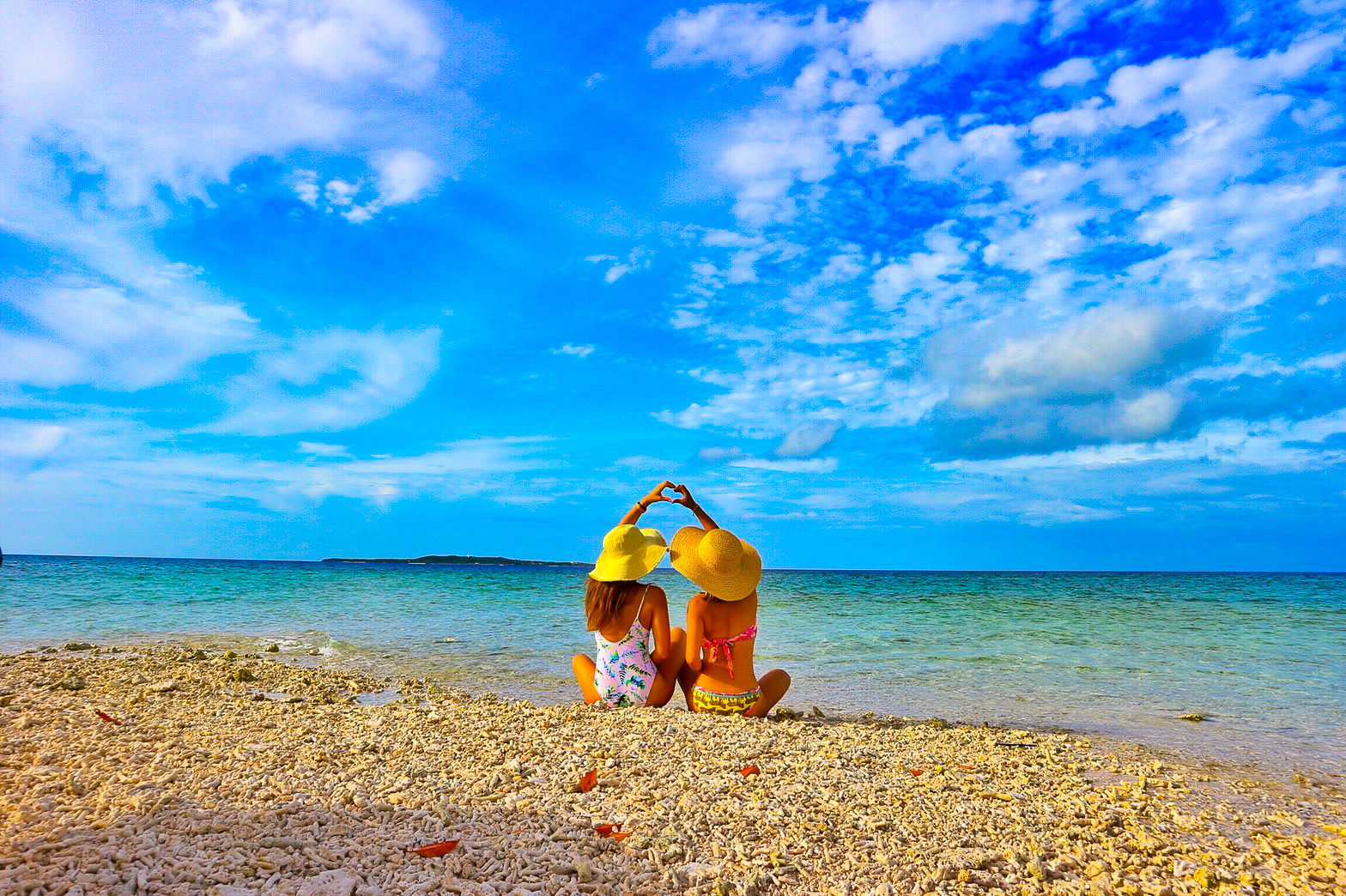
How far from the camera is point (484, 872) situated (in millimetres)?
3311

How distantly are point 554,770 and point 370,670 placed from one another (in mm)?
6630

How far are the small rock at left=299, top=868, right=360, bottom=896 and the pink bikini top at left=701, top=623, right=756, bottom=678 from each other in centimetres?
397

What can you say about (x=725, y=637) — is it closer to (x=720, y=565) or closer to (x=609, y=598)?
(x=720, y=565)

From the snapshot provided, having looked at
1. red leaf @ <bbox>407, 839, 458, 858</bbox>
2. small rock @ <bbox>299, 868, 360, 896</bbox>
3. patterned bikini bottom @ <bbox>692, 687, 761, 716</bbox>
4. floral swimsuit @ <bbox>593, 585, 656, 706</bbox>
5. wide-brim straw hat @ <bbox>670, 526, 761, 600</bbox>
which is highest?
wide-brim straw hat @ <bbox>670, 526, 761, 600</bbox>

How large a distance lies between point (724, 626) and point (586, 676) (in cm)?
159

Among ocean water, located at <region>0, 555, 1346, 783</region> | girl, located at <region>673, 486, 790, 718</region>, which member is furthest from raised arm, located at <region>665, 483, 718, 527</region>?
ocean water, located at <region>0, 555, 1346, 783</region>

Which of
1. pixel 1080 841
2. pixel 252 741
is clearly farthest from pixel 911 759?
pixel 252 741

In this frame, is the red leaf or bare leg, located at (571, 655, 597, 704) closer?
the red leaf

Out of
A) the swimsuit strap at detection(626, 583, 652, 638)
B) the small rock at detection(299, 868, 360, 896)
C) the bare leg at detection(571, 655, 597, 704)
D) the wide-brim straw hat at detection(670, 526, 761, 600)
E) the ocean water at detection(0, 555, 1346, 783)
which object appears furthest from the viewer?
the ocean water at detection(0, 555, 1346, 783)

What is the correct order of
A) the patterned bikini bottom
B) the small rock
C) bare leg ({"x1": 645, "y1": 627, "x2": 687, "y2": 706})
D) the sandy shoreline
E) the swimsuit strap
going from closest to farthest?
the small rock → the sandy shoreline → the patterned bikini bottom → the swimsuit strap → bare leg ({"x1": 645, "y1": 627, "x2": 687, "y2": 706})

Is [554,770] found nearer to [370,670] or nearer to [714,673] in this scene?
[714,673]

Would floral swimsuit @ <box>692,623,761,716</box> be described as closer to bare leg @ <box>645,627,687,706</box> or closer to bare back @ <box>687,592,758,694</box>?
bare back @ <box>687,592,758,694</box>

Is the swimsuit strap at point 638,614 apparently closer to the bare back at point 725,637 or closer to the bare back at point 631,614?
the bare back at point 631,614

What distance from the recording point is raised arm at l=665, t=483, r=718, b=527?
693cm
